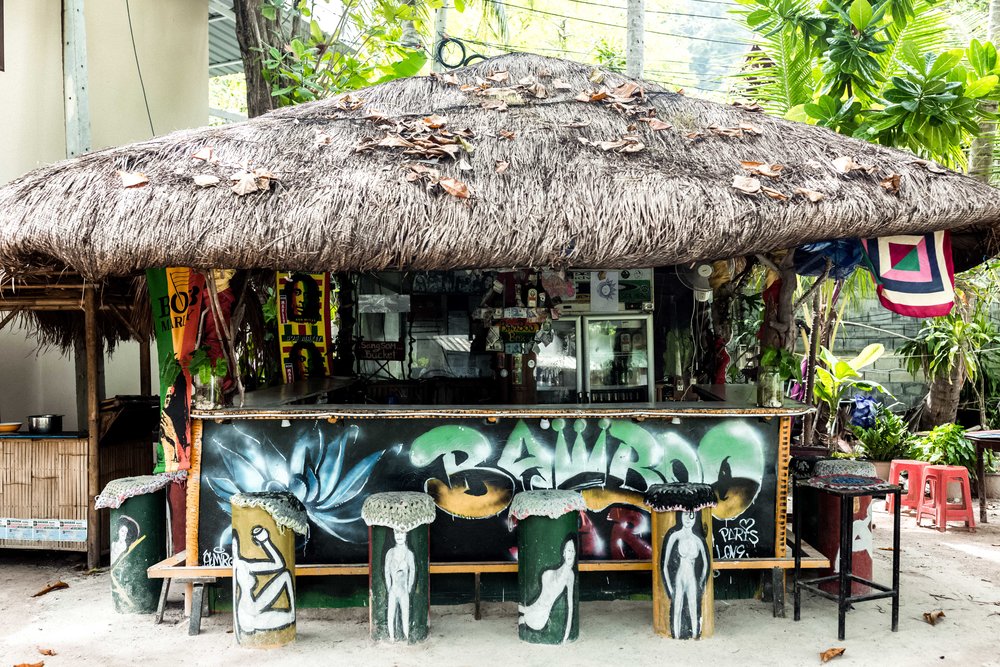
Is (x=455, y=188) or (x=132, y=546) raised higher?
(x=455, y=188)

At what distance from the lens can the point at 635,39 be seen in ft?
31.8

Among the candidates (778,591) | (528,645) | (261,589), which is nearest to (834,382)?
(778,591)

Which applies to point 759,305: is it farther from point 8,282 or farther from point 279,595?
point 8,282

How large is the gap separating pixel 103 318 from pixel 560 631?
5.14 m

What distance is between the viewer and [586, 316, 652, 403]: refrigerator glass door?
8117 millimetres

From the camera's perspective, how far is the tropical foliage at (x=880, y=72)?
709 centimetres

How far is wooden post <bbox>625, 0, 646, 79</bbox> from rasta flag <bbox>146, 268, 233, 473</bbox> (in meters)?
5.87

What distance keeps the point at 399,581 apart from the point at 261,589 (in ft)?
2.74

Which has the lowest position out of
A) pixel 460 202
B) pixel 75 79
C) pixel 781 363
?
pixel 781 363

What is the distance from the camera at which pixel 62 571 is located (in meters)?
6.82

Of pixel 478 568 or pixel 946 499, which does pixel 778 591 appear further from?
pixel 946 499

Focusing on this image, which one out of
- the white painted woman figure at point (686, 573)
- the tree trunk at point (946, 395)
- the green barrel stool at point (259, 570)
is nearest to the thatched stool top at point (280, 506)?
the green barrel stool at point (259, 570)

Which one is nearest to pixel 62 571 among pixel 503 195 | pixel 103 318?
pixel 103 318

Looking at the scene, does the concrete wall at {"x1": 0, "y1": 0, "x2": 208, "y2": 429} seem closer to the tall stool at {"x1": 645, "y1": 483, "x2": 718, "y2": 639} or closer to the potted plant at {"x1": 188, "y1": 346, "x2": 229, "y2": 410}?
the potted plant at {"x1": 188, "y1": 346, "x2": 229, "y2": 410}
